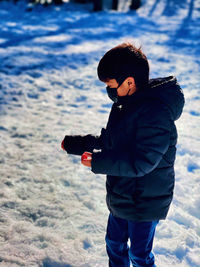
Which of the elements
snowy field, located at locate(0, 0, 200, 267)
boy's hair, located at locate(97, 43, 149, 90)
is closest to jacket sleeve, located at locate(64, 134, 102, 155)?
boy's hair, located at locate(97, 43, 149, 90)

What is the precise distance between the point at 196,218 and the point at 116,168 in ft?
4.68

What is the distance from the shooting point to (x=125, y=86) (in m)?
1.46

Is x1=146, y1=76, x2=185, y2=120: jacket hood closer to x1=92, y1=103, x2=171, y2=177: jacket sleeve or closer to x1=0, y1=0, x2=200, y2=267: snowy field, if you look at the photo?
x1=92, y1=103, x2=171, y2=177: jacket sleeve

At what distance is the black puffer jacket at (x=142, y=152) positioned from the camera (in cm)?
139

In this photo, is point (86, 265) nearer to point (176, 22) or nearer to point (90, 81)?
point (90, 81)

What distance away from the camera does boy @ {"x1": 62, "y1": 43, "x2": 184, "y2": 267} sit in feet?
4.56

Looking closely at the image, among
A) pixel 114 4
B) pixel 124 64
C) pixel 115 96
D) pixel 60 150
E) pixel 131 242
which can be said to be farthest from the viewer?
pixel 114 4

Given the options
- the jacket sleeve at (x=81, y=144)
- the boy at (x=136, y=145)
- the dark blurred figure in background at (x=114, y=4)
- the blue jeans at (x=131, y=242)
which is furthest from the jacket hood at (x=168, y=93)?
the dark blurred figure in background at (x=114, y=4)

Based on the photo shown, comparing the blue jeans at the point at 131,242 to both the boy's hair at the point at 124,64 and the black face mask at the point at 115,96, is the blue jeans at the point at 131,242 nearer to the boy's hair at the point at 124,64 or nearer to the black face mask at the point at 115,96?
the black face mask at the point at 115,96

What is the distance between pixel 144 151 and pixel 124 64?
0.42m

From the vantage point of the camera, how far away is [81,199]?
8.96 ft

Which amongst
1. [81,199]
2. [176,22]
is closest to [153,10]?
[176,22]

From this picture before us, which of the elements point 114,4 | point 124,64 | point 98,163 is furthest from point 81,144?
point 114,4

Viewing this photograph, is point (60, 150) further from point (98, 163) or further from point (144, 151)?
point (144, 151)
